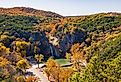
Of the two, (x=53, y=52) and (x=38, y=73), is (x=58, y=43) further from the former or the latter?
(x=38, y=73)

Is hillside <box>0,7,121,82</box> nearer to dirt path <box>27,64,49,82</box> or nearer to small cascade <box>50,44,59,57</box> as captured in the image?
small cascade <box>50,44,59,57</box>

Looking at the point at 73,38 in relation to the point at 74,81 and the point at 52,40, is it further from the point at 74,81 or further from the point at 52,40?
the point at 74,81

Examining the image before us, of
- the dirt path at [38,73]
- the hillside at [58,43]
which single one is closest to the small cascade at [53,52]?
the hillside at [58,43]

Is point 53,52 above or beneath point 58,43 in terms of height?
beneath

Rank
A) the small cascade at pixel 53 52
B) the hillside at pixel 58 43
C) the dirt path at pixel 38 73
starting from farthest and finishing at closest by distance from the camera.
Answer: the small cascade at pixel 53 52
the hillside at pixel 58 43
the dirt path at pixel 38 73

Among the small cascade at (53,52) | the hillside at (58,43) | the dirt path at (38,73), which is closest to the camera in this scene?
the dirt path at (38,73)

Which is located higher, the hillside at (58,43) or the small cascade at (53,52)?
the hillside at (58,43)

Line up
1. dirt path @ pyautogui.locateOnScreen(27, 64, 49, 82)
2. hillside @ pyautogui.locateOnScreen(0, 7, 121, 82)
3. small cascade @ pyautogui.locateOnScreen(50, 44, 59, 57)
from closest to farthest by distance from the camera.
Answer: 1. dirt path @ pyautogui.locateOnScreen(27, 64, 49, 82)
2. hillside @ pyautogui.locateOnScreen(0, 7, 121, 82)
3. small cascade @ pyautogui.locateOnScreen(50, 44, 59, 57)

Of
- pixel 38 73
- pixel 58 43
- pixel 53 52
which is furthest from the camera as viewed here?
pixel 58 43

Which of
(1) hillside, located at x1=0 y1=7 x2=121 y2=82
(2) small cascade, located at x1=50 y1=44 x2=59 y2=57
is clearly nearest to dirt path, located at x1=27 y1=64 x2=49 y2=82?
(1) hillside, located at x1=0 y1=7 x2=121 y2=82

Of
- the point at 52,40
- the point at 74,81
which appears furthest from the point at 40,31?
the point at 74,81

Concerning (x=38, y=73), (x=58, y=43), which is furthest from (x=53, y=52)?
(x=38, y=73)

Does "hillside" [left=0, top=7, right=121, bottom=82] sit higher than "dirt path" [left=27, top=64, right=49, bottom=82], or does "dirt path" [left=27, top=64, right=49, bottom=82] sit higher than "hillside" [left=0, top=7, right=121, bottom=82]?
"hillside" [left=0, top=7, right=121, bottom=82]

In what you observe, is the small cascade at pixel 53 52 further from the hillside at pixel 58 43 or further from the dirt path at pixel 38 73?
the dirt path at pixel 38 73
